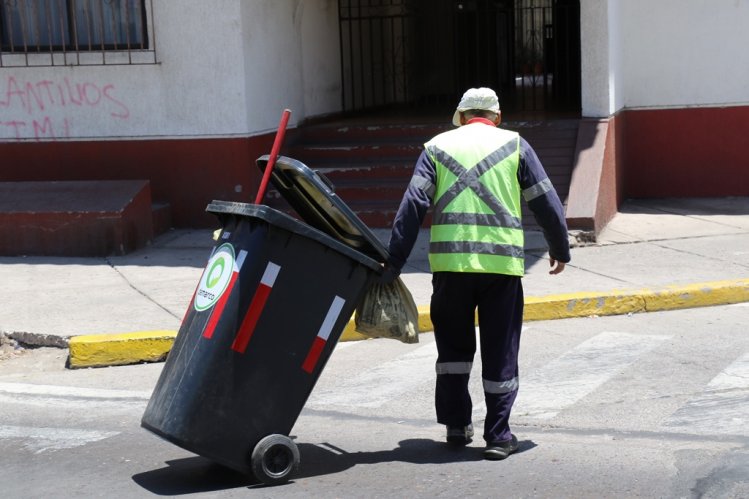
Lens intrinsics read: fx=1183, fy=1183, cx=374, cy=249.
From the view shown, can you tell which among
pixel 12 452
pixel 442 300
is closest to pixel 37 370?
pixel 12 452

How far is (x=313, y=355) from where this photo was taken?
17.0 ft

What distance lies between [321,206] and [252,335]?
2.19 ft

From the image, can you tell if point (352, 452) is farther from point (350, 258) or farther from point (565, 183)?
point (565, 183)

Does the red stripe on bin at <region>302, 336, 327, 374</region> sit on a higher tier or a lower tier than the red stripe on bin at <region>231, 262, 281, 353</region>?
lower

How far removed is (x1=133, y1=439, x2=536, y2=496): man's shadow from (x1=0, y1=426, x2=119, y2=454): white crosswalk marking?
2.13ft

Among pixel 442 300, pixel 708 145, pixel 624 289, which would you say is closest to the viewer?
pixel 442 300

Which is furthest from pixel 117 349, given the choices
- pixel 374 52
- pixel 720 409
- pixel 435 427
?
pixel 374 52

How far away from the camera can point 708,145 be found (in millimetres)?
12758

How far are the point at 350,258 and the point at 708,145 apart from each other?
848 centimetres

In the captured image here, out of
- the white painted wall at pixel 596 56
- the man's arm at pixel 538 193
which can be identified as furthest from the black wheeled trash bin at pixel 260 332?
the white painted wall at pixel 596 56

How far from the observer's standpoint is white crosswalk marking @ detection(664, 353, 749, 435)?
5.84 m

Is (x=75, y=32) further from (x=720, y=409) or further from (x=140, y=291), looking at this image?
(x=720, y=409)

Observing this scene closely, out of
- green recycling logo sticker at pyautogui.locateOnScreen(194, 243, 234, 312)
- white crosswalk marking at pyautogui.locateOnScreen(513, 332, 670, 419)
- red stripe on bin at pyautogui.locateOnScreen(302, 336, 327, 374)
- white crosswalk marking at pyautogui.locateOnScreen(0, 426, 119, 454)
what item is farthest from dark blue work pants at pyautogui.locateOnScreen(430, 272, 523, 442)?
white crosswalk marking at pyautogui.locateOnScreen(0, 426, 119, 454)

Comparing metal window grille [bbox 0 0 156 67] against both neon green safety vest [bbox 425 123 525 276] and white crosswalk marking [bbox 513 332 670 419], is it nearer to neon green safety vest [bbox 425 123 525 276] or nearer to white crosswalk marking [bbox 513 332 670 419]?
white crosswalk marking [bbox 513 332 670 419]
